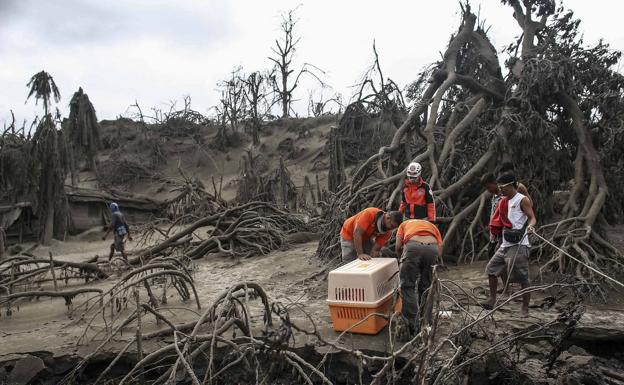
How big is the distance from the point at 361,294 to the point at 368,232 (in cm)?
99

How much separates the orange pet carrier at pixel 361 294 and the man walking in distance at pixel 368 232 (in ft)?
1.22

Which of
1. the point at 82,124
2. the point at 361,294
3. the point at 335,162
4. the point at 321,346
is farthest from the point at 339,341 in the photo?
the point at 82,124

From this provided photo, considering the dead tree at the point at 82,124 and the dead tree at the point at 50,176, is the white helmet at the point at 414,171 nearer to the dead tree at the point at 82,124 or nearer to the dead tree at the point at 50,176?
the dead tree at the point at 50,176

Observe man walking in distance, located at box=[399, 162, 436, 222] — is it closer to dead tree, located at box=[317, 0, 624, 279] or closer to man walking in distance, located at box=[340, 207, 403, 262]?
man walking in distance, located at box=[340, 207, 403, 262]

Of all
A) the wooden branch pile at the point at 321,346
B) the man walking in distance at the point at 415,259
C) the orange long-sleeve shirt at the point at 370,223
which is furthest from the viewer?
the orange long-sleeve shirt at the point at 370,223

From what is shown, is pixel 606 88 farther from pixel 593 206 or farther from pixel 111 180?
pixel 111 180

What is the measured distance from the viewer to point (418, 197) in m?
5.97

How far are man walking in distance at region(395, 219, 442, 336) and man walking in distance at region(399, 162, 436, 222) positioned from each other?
4.15ft

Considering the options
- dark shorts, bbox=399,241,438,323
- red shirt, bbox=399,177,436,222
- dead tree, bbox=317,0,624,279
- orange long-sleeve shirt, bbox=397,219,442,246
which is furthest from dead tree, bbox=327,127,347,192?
dark shorts, bbox=399,241,438,323

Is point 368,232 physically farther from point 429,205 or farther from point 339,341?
point 339,341

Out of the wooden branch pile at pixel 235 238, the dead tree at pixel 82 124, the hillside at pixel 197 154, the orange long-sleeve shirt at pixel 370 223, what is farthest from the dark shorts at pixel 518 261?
the dead tree at pixel 82 124

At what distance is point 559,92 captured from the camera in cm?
805

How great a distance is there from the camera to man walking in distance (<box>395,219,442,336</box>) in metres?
4.56

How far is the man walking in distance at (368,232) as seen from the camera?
523cm
